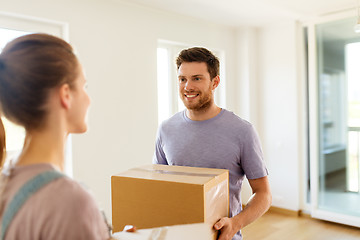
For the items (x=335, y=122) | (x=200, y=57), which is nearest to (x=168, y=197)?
(x=200, y=57)

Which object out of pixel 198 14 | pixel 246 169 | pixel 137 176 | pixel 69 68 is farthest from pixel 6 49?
pixel 198 14

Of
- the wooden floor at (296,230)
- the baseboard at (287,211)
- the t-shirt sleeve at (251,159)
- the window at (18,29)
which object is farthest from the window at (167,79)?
the t-shirt sleeve at (251,159)

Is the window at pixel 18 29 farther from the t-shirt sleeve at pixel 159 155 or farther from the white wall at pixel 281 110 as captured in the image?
the white wall at pixel 281 110

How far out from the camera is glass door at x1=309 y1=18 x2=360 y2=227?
3482 millimetres

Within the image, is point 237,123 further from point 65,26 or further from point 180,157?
point 65,26

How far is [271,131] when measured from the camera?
410 cm

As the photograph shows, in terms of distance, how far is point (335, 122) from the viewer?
3.64m

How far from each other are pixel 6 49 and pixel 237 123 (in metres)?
1.02

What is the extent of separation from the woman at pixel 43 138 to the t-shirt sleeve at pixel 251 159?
0.85 metres

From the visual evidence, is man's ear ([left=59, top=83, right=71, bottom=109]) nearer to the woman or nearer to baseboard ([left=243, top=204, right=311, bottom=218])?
the woman

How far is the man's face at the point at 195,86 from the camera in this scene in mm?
1523

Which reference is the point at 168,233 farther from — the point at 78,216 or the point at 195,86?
the point at 195,86

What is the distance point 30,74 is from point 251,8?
313 cm

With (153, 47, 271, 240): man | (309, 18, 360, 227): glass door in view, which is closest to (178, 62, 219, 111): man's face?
(153, 47, 271, 240): man
